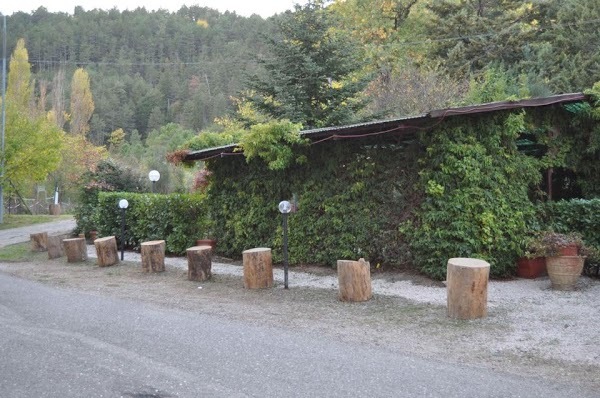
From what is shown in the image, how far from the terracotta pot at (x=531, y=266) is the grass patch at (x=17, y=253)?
13.1 m

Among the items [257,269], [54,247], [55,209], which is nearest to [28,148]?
[55,209]

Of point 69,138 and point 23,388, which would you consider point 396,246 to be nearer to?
point 23,388

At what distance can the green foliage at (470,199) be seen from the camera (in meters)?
9.45

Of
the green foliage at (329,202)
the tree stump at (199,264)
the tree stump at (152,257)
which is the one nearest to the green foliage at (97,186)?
the tree stump at (152,257)

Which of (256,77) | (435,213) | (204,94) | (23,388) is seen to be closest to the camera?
(23,388)

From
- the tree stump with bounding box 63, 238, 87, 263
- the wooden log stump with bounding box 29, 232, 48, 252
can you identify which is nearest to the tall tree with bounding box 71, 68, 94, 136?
the wooden log stump with bounding box 29, 232, 48, 252

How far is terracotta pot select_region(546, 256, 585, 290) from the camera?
8.71m

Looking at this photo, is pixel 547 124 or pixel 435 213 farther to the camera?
pixel 547 124

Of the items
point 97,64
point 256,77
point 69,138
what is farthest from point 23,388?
point 97,64

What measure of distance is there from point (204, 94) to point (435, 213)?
55.2 meters

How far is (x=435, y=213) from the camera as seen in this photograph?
9.59 metres

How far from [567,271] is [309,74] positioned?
12381 mm

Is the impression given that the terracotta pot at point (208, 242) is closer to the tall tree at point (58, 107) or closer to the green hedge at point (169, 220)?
the green hedge at point (169, 220)

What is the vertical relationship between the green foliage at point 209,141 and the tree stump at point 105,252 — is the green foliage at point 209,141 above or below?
above
